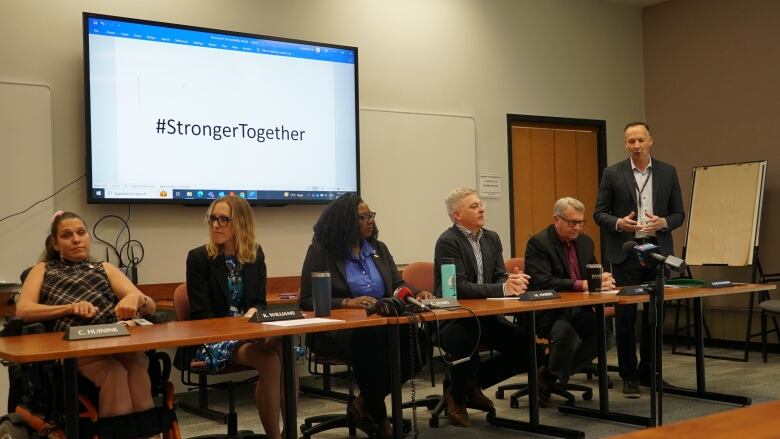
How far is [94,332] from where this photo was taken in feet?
8.79

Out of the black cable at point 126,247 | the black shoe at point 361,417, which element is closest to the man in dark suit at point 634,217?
the black shoe at point 361,417

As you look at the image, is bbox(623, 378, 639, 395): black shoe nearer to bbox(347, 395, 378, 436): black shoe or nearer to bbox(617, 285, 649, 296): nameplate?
bbox(617, 285, 649, 296): nameplate

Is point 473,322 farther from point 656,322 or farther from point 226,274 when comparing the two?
point 226,274

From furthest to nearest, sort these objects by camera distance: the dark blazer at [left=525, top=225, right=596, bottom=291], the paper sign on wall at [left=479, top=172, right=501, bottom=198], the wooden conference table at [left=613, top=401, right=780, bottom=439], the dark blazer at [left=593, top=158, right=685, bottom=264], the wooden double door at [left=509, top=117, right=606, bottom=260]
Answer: the wooden double door at [left=509, top=117, right=606, bottom=260] → the paper sign on wall at [left=479, top=172, right=501, bottom=198] → the dark blazer at [left=593, top=158, right=685, bottom=264] → the dark blazer at [left=525, top=225, right=596, bottom=291] → the wooden conference table at [left=613, top=401, right=780, bottom=439]

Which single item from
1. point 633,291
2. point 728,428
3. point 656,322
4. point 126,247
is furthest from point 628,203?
point 728,428

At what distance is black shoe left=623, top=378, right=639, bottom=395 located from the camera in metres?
4.87

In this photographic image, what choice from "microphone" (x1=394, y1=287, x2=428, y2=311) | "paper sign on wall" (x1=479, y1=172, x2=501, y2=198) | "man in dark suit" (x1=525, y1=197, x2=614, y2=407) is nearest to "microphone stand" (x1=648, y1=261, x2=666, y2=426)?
"man in dark suit" (x1=525, y1=197, x2=614, y2=407)

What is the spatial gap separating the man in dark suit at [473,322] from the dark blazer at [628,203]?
3.16 ft

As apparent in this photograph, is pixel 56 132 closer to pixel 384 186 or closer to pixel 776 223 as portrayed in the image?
pixel 384 186

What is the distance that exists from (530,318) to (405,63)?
281cm

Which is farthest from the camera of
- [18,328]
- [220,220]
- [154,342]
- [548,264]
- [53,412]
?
[548,264]

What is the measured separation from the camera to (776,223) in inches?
261

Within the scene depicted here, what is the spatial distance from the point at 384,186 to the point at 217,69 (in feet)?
4.83

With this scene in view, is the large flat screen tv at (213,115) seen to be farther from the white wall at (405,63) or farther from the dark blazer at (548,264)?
the dark blazer at (548,264)
